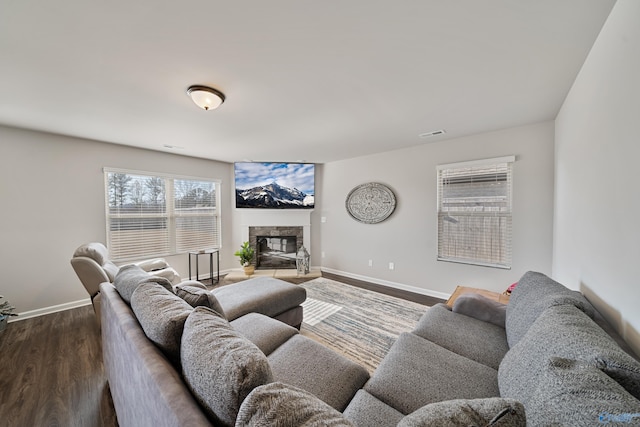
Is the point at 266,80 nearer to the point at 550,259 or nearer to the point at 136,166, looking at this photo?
the point at 136,166

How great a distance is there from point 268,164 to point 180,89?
9.02ft

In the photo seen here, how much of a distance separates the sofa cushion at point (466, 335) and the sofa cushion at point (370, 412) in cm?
71

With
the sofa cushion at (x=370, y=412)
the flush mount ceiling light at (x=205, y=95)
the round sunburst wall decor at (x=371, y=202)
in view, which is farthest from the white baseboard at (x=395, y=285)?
the flush mount ceiling light at (x=205, y=95)

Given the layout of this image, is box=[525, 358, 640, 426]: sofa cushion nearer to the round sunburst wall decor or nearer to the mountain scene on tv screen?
the round sunburst wall decor

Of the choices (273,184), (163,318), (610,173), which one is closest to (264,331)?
(163,318)

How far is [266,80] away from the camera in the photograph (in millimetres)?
1833

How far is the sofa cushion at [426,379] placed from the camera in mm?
1063

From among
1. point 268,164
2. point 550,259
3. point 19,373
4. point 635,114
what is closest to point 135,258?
point 19,373

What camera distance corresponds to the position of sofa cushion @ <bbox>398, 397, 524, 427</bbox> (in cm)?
51

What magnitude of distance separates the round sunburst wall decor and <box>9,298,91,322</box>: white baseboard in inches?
175

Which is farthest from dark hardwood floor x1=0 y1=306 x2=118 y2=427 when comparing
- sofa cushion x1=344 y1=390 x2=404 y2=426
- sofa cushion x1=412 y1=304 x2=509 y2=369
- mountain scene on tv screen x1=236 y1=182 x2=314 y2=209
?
mountain scene on tv screen x1=236 y1=182 x2=314 y2=209

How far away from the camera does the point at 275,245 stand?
5090mm

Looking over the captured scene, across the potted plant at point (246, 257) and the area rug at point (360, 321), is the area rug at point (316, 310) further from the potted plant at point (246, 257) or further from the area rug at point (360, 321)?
the potted plant at point (246, 257)

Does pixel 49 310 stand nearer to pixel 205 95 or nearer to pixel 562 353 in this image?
pixel 205 95
